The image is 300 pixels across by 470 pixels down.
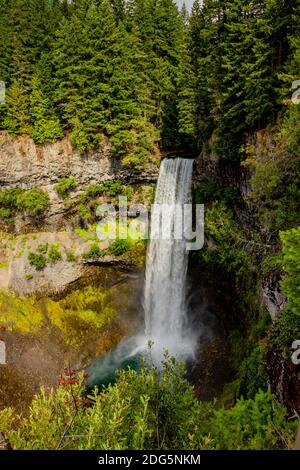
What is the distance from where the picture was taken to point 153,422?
264 inches

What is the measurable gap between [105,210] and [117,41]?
13755mm

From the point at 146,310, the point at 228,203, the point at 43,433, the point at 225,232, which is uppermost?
the point at 228,203

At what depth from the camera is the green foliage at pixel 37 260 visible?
27.4m

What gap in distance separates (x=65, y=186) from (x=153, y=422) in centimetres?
2485

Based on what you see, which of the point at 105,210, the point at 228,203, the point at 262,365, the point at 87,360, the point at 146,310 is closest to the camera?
the point at 262,365

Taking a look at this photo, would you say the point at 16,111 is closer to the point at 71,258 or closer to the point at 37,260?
the point at 37,260

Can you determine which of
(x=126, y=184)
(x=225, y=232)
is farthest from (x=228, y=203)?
(x=126, y=184)

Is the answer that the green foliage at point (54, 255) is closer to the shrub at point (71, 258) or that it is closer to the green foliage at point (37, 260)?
the green foliage at point (37, 260)

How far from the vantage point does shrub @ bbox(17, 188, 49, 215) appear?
28641 mm

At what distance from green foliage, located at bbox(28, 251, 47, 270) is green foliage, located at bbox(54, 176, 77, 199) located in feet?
18.3

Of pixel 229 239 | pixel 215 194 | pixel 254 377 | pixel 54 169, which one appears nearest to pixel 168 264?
pixel 215 194

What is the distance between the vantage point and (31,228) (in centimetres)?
2962

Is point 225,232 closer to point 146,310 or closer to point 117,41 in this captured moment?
point 146,310
